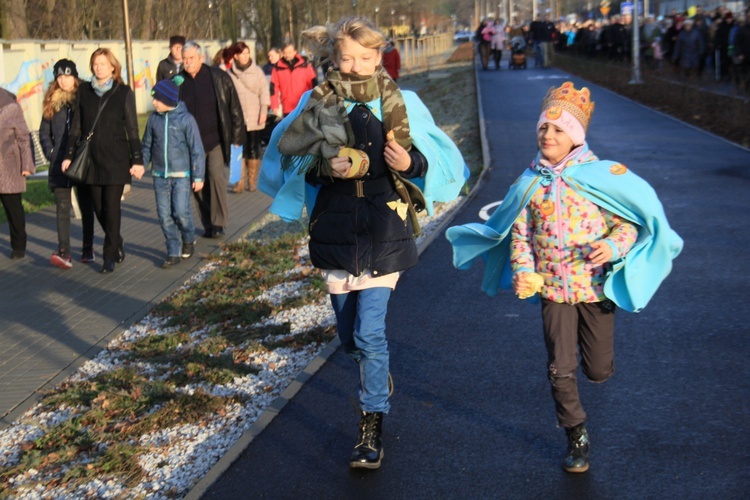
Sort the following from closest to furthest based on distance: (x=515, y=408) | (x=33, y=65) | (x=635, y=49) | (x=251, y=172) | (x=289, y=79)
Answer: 1. (x=515, y=408)
2. (x=251, y=172)
3. (x=289, y=79)
4. (x=33, y=65)
5. (x=635, y=49)

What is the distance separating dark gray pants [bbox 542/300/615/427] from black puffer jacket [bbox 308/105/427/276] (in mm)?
725

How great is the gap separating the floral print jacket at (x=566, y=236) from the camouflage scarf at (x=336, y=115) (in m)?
0.64

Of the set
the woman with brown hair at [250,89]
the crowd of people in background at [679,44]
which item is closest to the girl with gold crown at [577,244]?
the woman with brown hair at [250,89]

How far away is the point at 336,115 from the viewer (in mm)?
4461

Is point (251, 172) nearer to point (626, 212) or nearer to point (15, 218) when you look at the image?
point (15, 218)

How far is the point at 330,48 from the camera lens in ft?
14.8

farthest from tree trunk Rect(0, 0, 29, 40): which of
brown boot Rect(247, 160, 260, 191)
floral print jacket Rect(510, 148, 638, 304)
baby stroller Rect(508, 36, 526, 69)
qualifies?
floral print jacket Rect(510, 148, 638, 304)

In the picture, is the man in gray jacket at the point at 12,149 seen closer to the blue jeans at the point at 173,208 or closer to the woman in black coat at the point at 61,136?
the woman in black coat at the point at 61,136

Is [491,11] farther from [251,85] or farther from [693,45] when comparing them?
[251,85]

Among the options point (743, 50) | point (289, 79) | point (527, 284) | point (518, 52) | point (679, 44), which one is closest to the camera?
point (527, 284)

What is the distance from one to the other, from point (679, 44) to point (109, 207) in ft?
77.7

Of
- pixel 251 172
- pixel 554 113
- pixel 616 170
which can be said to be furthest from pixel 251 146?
pixel 616 170

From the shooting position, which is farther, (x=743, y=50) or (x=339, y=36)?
(x=743, y=50)

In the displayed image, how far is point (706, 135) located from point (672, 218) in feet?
24.9
